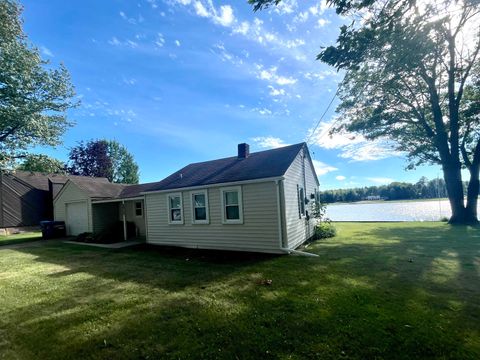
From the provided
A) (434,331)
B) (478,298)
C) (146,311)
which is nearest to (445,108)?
(478,298)

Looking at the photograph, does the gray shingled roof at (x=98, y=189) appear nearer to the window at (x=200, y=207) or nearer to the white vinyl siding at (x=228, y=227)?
the white vinyl siding at (x=228, y=227)

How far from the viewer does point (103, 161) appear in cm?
3916

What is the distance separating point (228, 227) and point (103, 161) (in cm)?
3618

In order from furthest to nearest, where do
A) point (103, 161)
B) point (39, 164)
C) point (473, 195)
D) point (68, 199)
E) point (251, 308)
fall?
point (103, 161), point (68, 199), point (473, 195), point (39, 164), point (251, 308)

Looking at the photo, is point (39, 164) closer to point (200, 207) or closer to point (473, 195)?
point (200, 207)

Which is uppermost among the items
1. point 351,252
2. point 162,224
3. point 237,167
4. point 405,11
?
point 405,11

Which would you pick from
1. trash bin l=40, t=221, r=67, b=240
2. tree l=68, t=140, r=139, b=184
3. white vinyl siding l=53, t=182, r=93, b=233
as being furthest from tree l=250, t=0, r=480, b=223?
tree l=68, t=140, r=139, b=184

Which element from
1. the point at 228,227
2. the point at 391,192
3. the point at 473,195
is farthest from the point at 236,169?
the point at 391,192

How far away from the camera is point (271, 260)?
823 centimetres

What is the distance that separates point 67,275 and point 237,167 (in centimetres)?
717

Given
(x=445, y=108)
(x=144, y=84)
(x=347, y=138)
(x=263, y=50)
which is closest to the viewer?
(x=263, y=50)

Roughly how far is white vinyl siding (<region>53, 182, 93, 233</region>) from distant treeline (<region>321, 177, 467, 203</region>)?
3257 centimetres

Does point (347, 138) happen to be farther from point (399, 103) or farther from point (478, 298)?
point (478, 298)

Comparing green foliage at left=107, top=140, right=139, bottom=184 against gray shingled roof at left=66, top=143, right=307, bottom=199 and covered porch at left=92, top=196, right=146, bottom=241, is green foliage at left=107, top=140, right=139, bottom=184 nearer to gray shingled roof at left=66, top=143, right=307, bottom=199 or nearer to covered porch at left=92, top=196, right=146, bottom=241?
covered porch at left=92, top=196, right=146, bottom=241
